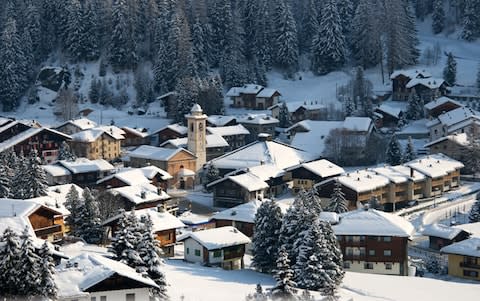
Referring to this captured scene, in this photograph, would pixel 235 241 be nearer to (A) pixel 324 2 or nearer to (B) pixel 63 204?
(B) pixel 63 204

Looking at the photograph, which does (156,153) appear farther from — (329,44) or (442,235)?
(329,44)

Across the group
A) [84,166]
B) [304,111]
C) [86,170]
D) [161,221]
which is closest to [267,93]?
[304,111]

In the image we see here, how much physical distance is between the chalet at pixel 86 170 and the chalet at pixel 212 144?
6703 millimetres

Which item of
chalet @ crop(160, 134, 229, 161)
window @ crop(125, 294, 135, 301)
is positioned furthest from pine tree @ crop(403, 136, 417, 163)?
window @ crop(125, 294, 135, 301)

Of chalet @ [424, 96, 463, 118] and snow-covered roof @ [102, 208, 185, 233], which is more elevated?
chalet @ [424, 96, 463, 118]

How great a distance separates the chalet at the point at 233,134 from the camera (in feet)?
223

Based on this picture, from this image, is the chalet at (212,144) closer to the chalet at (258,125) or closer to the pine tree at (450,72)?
the chalet at (258,125)

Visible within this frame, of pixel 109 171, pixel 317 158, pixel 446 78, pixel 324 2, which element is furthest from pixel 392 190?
pixel 324 2

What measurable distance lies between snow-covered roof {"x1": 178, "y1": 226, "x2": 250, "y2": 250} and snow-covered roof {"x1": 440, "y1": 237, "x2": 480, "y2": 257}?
915 centimetres

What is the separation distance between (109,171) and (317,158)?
14776mm

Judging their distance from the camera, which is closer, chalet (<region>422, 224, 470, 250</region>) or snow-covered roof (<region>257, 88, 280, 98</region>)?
chalet (<region>422, 224, 470, 250</region>)

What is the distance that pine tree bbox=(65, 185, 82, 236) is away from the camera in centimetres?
4134

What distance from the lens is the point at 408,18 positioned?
86.4 m

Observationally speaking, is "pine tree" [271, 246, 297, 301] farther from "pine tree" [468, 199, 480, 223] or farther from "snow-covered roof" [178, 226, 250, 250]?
"pine tree" [468, 199, 480, 223]
